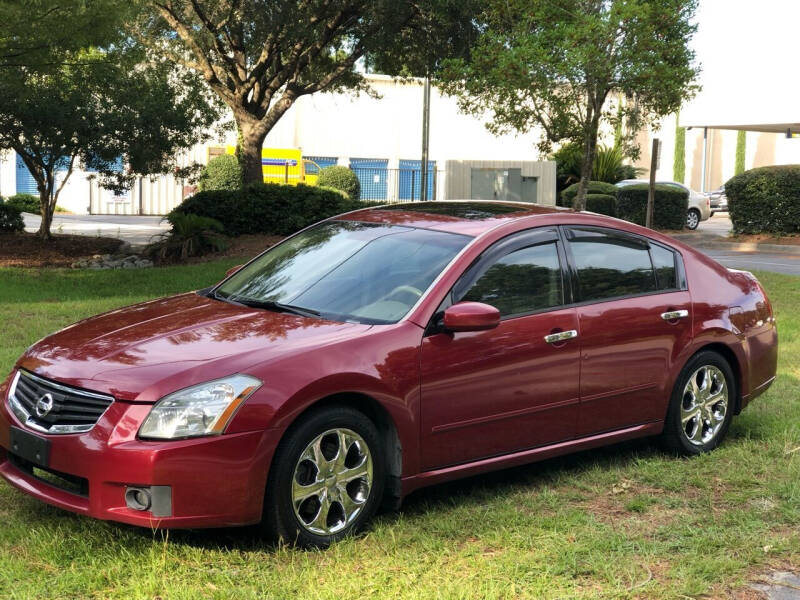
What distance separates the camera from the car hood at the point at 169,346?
440 cm

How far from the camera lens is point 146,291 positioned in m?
13.8

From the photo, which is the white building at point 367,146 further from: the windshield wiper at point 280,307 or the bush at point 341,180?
the windshield wiper at point 280,307

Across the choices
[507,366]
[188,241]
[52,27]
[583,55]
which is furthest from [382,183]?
[507,366]

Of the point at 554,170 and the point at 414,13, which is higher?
the point at 414,13

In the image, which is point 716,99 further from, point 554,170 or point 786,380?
point 786,380

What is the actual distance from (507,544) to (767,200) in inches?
863

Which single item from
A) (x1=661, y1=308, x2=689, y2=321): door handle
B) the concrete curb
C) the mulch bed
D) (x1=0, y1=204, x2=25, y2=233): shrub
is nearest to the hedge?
the mulch bed

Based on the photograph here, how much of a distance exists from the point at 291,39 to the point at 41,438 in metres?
15.3

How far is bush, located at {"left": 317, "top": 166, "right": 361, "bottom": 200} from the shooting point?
3872 centimetres

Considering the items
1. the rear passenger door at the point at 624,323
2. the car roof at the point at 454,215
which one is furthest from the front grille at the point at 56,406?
the rear passenger door at the point at 624,323

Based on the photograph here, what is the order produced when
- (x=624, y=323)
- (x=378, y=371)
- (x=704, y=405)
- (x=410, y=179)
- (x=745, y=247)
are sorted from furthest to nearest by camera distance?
(x=410, y=179), (x=745, y=247), (x=704, y=405), (x=624, y=323), (x=378, y=371)

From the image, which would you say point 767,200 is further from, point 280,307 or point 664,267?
point 280,307

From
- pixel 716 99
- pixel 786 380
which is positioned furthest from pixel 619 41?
pixel 716 99

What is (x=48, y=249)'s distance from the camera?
19047 mm
